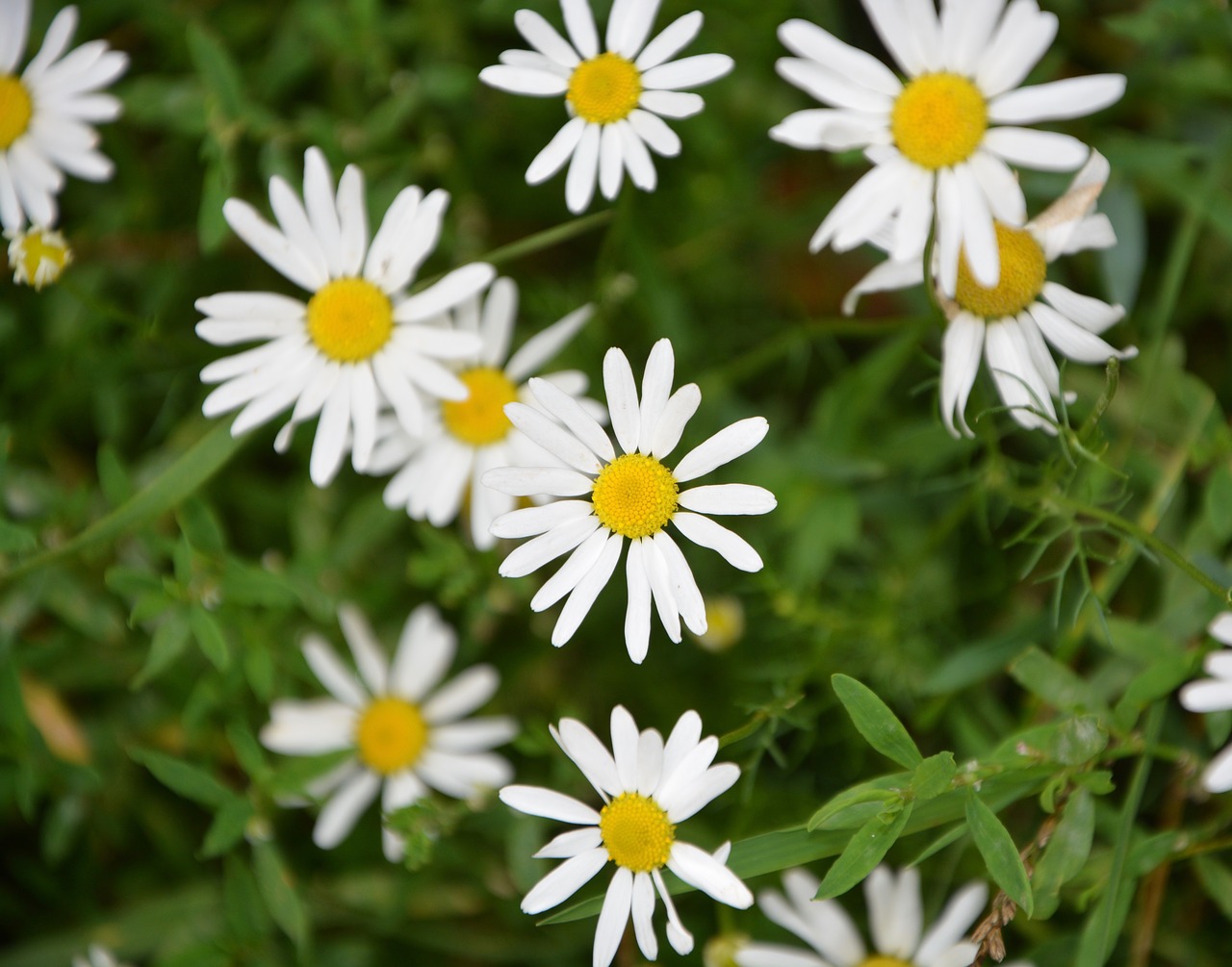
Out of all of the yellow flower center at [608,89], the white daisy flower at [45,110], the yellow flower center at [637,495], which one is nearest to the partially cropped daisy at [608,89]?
the yellow flower center at [608,89]

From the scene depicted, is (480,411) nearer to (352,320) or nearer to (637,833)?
(352,320)

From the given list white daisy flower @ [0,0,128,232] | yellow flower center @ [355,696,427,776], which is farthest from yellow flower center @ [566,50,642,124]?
yellow flower center @ [355,696,427,776]

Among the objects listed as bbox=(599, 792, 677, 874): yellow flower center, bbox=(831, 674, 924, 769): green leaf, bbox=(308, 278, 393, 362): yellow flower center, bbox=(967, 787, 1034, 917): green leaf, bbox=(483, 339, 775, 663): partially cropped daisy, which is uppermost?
bbox=(308, 278, 393, 362): yellow flower center

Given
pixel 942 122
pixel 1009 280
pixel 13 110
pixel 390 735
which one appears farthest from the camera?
pixel 390 735

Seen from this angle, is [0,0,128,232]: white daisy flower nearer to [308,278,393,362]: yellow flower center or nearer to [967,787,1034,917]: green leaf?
[308,278,393,362]: yellow flower center

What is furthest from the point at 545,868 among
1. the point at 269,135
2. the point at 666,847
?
the point at 269,135

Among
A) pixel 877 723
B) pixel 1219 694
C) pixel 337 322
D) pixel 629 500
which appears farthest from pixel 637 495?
pixel 1219 694
